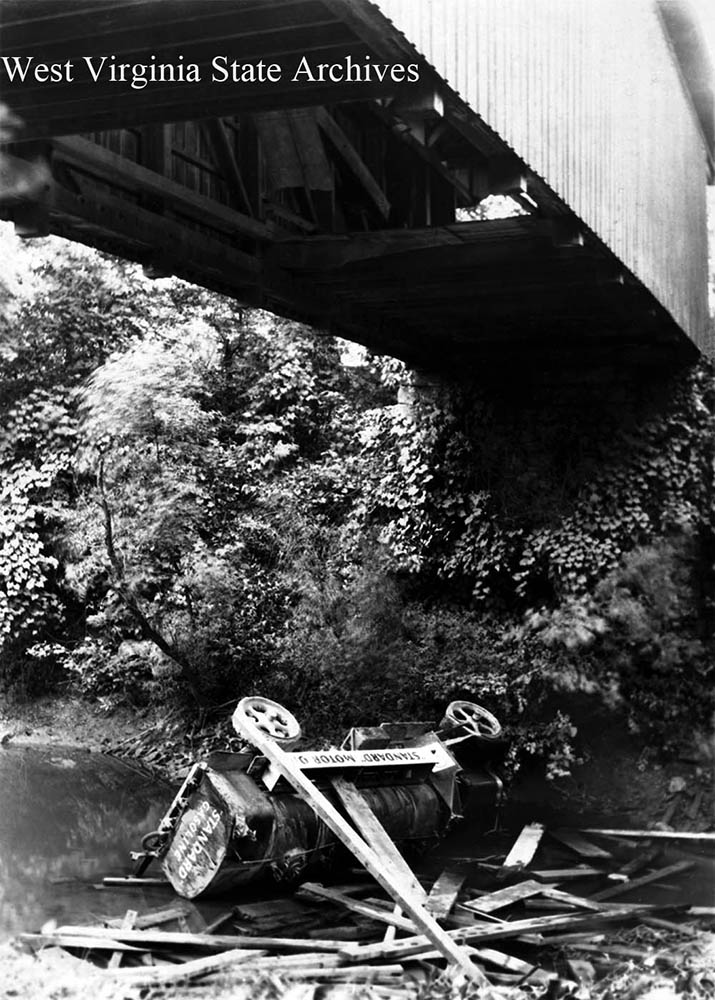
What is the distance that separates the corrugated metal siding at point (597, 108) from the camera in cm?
575

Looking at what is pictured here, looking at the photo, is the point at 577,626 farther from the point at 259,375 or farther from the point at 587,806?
the point at 259,375

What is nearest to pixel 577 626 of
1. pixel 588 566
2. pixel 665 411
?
pixel 588 566

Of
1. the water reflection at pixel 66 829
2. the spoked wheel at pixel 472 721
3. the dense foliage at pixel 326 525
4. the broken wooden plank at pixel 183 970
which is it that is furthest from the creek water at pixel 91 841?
the dense foliage at pixel 326 525

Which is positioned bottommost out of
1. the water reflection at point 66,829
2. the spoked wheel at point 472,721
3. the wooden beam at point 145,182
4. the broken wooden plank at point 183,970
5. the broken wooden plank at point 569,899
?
the water reflection at point 66,829

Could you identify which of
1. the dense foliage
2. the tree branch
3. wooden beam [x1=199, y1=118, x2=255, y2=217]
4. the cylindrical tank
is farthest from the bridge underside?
the cylindrical tank

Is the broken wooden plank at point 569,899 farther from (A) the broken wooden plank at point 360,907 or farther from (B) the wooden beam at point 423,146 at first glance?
(B) the wooden beam at point 423,146

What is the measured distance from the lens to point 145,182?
6473 millimetres

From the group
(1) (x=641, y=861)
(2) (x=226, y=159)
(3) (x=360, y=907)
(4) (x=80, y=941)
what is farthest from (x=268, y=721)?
A: (2) (x=226, y=159)

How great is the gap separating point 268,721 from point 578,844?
306 centimetres

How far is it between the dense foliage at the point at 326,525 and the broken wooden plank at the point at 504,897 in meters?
3.09

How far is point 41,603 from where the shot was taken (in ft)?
47.5

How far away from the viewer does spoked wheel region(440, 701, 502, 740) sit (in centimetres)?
980

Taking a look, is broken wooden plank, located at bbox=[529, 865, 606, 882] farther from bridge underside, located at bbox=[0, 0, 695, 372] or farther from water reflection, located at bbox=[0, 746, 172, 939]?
bridge underside, located at bbox=[0, 0, 695, 372]

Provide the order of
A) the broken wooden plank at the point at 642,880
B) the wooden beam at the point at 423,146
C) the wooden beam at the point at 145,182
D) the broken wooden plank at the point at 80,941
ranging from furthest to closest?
the broken wooden plank at the point at 642,880, the broken wooden plank at the point at 80,941, the wooden beam at the point at 145,182, the wooden beam at the point at 423,146
